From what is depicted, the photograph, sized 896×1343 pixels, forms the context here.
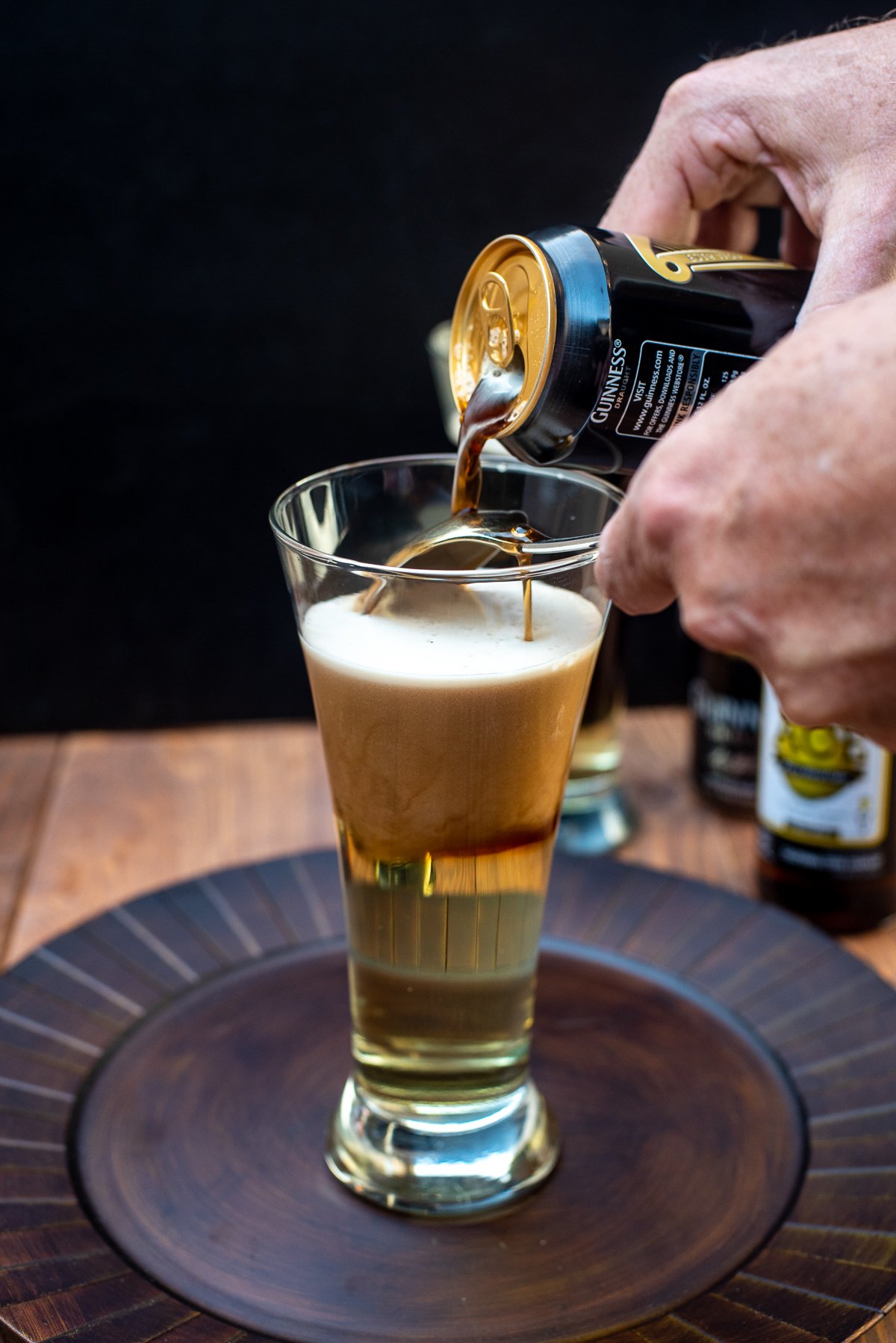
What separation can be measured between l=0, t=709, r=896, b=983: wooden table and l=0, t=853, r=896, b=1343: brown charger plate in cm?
13

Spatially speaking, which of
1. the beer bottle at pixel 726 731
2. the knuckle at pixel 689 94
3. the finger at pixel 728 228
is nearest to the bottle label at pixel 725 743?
the beer bottle at pixel 726 731

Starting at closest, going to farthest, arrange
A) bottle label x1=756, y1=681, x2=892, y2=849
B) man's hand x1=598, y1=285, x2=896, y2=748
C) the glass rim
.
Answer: man's hand x1=598, y1=285, x2=896, y2=748, the glass rim, bottle label x1=756, y1=681, x2=892, y2=849

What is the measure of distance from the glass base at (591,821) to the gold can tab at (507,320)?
505 mm

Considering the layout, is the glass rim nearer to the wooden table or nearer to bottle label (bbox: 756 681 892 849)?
bottle label (bbox: 756 681 892 849)

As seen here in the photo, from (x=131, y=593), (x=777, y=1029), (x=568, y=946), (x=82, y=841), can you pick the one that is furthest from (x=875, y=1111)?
(x=131, y=593)

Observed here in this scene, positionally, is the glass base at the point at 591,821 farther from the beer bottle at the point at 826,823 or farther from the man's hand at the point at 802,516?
the man's hand at the point at 802,516

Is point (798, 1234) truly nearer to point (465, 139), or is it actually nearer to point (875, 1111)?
point (875, 1111)

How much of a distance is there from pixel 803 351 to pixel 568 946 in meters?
0.59

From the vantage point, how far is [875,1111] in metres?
0.77

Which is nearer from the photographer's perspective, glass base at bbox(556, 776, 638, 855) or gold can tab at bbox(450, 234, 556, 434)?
gold can tab at bbox(450, 234, 556, 434)

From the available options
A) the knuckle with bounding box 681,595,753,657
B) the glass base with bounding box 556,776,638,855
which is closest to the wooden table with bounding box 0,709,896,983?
the glass base with bounding box 556,776,638,855

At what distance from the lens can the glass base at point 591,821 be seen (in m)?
1.15

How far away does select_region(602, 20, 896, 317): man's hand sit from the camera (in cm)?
67

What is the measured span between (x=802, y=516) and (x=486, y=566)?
295 mm
